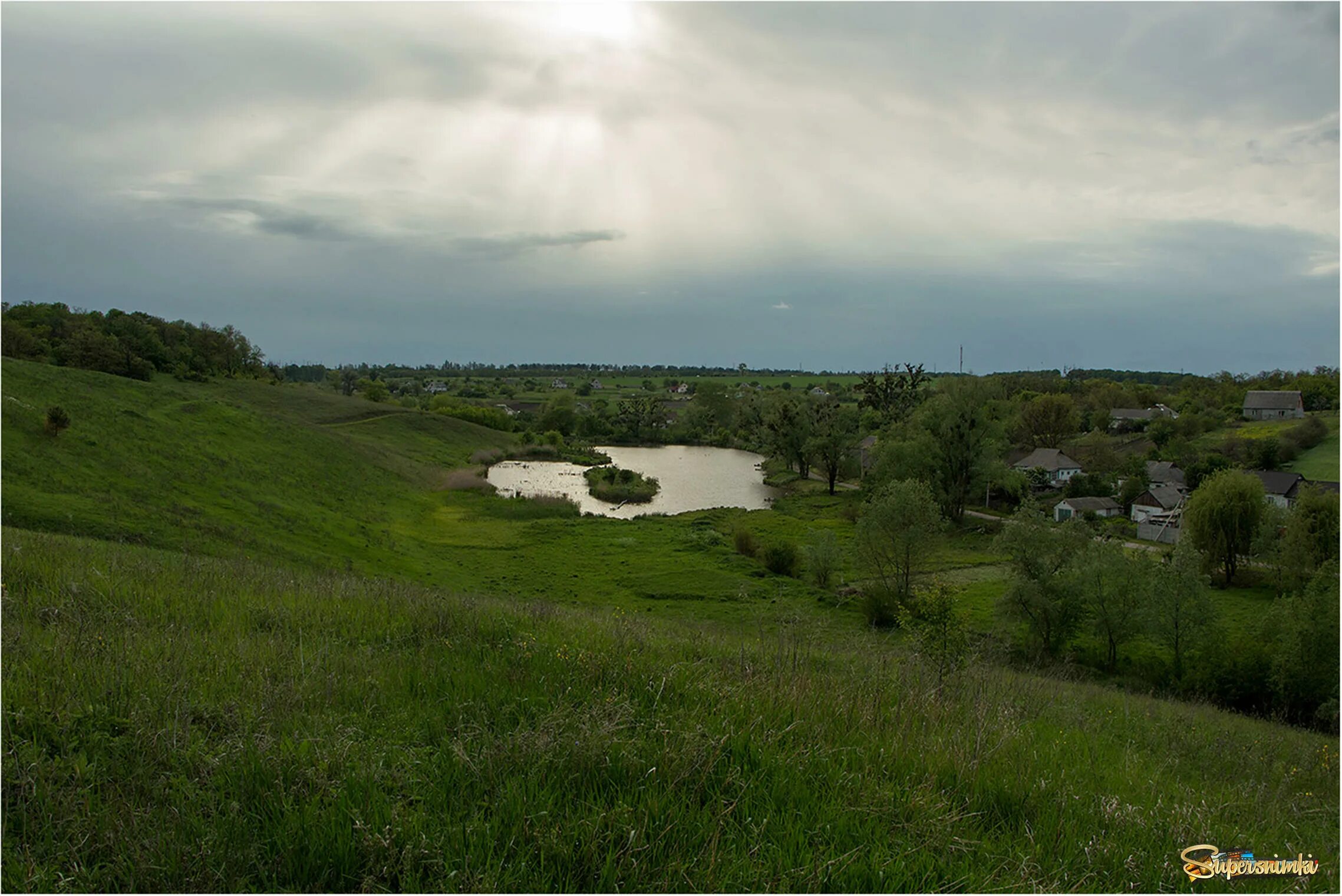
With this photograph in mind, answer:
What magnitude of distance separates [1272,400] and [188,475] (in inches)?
4535

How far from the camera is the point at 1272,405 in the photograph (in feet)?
294

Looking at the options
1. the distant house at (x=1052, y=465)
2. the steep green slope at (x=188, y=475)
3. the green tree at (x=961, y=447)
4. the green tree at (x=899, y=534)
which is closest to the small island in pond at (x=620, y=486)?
the steep green slope at (x=188, y=475)

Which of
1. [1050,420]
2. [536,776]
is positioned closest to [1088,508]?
[1050,420]

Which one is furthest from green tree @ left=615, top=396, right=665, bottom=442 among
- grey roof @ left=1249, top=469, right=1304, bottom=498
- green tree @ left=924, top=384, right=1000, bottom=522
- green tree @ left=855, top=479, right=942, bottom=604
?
green tree @ left=855, top=479, right=942, bottom=604

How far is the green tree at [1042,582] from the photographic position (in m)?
26.6

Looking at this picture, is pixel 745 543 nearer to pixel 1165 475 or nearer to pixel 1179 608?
pixel 1179 608

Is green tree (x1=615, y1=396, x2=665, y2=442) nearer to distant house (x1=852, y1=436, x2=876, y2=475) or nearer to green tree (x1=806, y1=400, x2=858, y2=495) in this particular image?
green tree (x1=806, y1=400, x2=858, y2=495)

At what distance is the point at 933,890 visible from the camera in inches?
118

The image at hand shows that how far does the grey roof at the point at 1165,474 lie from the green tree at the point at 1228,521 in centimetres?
2274

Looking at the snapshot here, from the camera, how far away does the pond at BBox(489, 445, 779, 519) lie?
61312 millimetres

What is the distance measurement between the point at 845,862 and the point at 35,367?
2062 inches

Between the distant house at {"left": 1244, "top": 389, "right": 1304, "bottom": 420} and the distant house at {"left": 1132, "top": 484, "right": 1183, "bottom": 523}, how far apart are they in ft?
144

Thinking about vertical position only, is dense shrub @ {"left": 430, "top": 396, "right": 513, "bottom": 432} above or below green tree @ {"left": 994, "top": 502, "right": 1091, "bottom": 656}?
above

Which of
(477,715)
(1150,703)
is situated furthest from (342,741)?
(1150,703)
